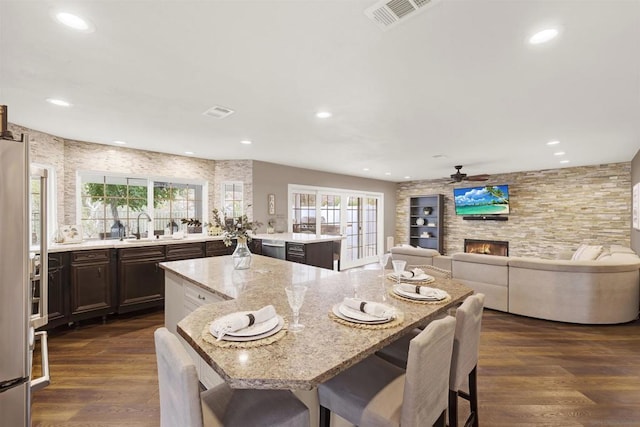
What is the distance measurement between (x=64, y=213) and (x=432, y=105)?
5006 mm

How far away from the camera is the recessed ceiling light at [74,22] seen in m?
1.54

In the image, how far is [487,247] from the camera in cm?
766

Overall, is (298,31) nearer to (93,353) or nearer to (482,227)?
(93,353)

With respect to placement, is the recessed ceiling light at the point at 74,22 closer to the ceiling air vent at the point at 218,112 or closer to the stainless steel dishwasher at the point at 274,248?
the ceiling air vent at the point at 218,112

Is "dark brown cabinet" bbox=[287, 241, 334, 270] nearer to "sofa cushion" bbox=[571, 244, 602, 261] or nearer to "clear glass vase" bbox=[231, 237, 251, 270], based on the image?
"clear glass vase" bbox=[231, 237, 251, 270]

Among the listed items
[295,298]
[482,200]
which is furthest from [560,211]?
[295,298]

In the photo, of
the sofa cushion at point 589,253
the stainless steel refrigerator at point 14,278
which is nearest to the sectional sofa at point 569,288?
the sofa cushion at point 589,253

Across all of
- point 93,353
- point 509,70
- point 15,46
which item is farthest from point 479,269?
point 15,46

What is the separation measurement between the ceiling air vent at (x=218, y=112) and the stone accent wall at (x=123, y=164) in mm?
2407

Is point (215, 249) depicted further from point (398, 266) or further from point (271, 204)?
point (398, 266)

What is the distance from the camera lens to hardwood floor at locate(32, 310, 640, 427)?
1.98 metres

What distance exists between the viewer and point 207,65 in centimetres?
205

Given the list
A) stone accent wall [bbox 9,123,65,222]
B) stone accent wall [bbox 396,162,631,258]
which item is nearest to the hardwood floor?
stone accent wall [bbox 9,123,65,222]

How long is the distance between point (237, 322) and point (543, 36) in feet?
7.50
